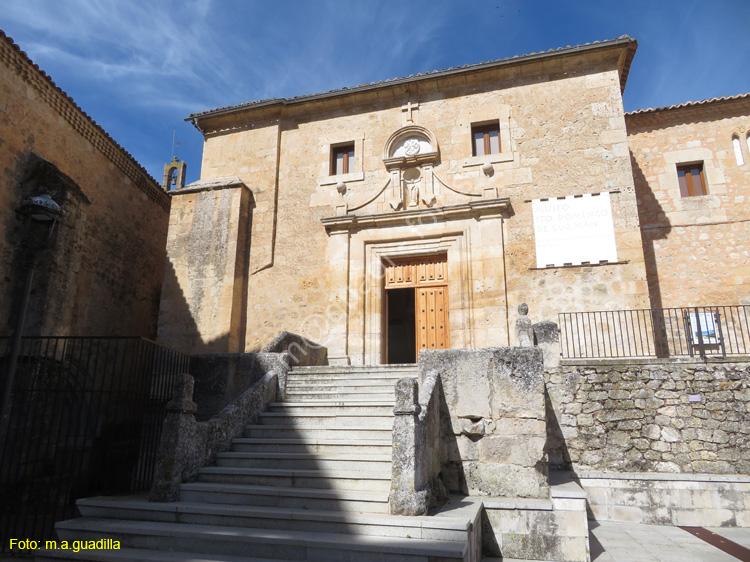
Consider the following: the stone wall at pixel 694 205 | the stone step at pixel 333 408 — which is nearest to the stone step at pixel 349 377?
the stone step at pixel 333 408

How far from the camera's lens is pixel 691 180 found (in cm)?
1223

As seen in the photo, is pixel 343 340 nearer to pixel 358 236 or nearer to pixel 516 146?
pixel 358 236

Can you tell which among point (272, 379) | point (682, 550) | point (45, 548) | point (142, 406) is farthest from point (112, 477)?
point (682, 550)

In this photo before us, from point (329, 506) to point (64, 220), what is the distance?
26.9 ft

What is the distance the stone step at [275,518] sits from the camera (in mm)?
4312

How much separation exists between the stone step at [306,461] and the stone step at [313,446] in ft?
0.38

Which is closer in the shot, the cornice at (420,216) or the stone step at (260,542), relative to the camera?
the stone step at (260,542)

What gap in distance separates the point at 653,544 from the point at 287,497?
449cm

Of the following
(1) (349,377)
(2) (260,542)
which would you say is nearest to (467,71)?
(1) (349,377)

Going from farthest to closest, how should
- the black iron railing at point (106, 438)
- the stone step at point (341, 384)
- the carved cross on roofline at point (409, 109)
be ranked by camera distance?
1. the carved cross on roofline at point (409, 109)
2. the stone step at point (341, 384)
3. the black iron railing at point (106, 438)

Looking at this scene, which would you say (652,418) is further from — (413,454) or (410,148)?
(410,148)

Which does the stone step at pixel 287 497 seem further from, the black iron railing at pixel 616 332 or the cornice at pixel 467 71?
the cornice at pixel 467 71

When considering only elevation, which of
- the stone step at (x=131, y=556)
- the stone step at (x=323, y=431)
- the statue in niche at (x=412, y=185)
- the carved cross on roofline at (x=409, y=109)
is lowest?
the stone step at (x=131, y=556)

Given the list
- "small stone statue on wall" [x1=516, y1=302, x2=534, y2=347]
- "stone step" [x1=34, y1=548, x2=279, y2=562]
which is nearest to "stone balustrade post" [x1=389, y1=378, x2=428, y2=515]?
"stone step" [x1=34, y1=548, x2=279, y2=562]
